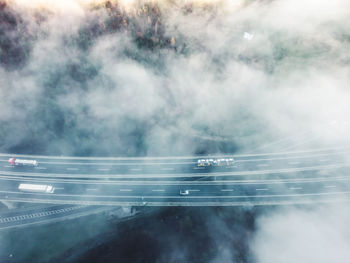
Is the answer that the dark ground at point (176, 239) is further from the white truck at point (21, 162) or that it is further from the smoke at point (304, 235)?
the white truck at point (21, 162)

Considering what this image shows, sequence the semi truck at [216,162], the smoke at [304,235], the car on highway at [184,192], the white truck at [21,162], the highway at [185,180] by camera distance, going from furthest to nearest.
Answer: the semi truck at [216,162] → the white truck at [21,162] → the car on highway at [184,192] → the highway at [185,180] → the smoke at [304,235]

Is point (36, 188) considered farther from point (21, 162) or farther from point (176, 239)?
point (176, 239)

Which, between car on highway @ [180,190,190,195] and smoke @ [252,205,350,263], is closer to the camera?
smoke @ [252,205,350,263]

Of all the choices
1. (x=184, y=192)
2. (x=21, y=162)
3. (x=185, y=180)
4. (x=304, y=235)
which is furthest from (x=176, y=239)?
(x=21, y=162)

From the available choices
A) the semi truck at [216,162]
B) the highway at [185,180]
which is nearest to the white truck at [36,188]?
the highway at [185,180]

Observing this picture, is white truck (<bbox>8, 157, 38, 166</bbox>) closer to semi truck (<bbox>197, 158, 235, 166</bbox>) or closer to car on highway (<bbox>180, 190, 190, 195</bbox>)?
car on highway (<bbox>180, 190, 190, 195</bbox>)

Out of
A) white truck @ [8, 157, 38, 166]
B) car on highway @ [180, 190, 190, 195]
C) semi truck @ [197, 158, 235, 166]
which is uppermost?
white truck @ [8, 157, 38, 166]

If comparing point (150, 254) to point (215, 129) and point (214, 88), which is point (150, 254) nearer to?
point (215, 129)

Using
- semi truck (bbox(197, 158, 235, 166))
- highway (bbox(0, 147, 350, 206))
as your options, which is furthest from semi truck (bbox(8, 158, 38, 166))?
semi truck (bbox(197, 158, 235, 166))
